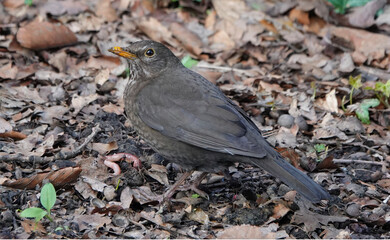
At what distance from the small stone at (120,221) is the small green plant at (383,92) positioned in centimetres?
357

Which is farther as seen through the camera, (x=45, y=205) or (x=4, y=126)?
(x=4, y=126)

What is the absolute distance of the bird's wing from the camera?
4.66 meters

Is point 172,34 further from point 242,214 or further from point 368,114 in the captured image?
point 242,214

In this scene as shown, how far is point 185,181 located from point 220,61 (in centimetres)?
282

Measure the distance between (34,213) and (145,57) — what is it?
2.06 m

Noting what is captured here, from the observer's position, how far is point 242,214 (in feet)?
15.2

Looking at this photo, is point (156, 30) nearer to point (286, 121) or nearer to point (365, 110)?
point (286, 121)

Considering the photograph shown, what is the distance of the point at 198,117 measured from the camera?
4848mm

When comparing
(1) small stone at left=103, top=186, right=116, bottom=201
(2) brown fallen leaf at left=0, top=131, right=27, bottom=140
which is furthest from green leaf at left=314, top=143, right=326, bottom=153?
(2) brown fallen leaf at left=0, top=131, right=27, bottom=140

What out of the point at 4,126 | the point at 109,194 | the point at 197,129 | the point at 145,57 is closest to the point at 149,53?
the point at 145,57

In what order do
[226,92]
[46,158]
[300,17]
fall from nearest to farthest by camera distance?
[46,158] → [226,92] → [300,17]

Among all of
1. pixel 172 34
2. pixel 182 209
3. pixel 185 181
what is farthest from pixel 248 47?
pixel 182 209

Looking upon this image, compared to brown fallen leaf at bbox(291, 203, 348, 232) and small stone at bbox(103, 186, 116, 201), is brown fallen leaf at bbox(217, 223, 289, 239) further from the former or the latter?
small stone at bbox(103, 186, 116, 201)

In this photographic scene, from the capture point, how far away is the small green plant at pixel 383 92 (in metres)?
6.35
